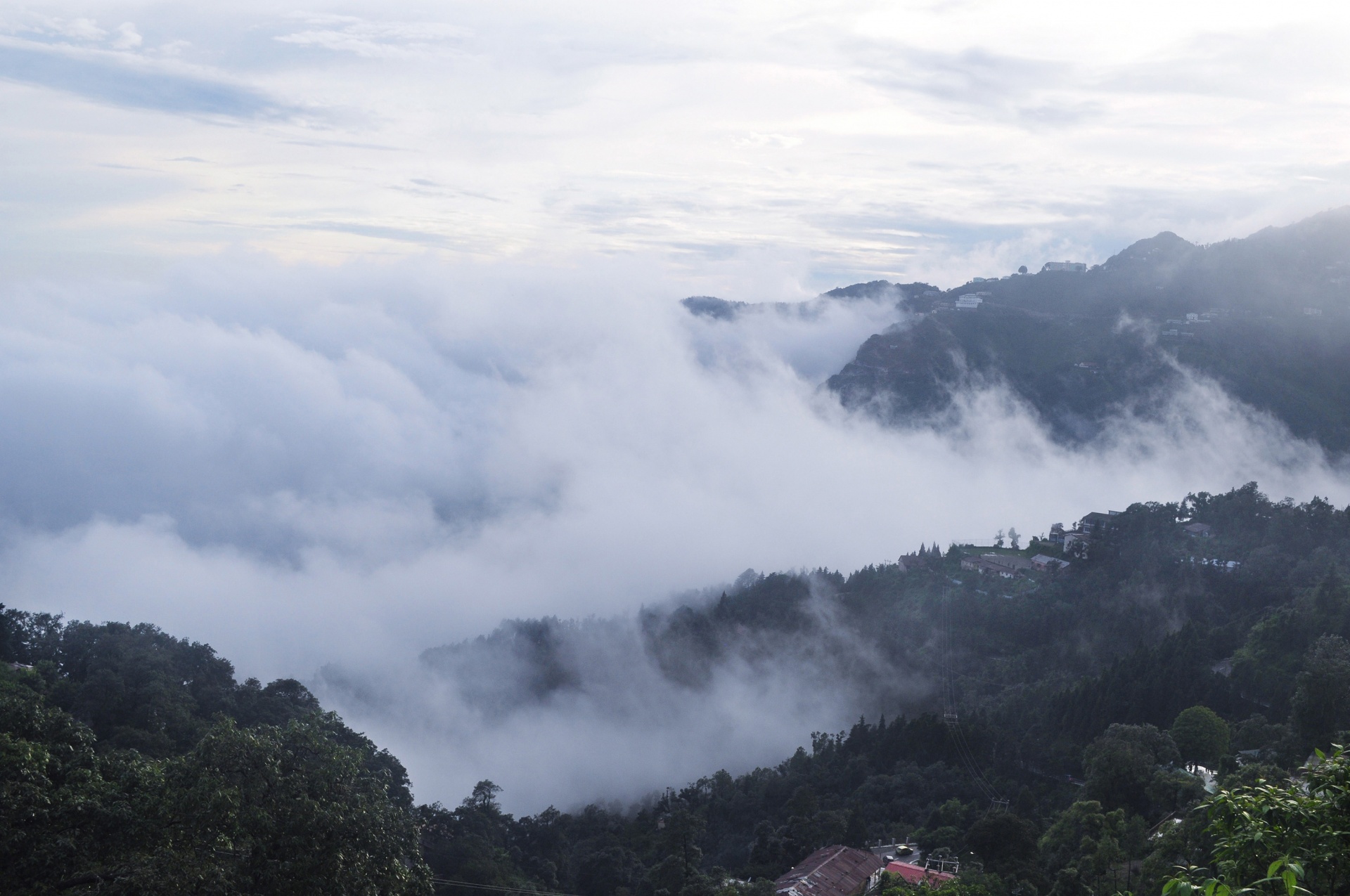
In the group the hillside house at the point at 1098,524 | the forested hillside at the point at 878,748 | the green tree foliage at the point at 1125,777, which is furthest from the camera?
the hillside house at the point at 1098,524

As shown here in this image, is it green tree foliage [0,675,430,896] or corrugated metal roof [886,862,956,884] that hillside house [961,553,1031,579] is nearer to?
corrugated metal roof [886,862,956,884]

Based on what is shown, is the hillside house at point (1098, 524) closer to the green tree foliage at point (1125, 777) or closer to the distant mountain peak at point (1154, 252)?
the green tree foliage at point (1125, 777)

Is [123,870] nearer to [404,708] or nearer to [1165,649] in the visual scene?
[1165,649]

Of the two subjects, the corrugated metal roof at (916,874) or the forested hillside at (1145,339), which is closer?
the corrugated metal roof at (916,874)

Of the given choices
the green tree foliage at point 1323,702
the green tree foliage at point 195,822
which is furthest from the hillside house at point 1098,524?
the green tree foliage at point 195,822

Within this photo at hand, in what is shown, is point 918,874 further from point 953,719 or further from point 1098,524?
point 1098,524
